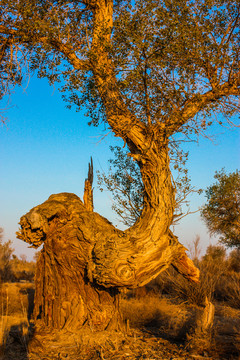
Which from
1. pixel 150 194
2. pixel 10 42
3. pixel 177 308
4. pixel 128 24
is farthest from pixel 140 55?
pixel 177 308

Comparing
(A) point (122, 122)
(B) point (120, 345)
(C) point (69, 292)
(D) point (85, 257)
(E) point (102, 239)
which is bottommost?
(B) point (120, 345)

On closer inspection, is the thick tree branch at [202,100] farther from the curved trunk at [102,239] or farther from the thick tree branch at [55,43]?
the thick tree branch at [55,43]

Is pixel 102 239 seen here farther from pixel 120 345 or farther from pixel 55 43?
pixel 55 43

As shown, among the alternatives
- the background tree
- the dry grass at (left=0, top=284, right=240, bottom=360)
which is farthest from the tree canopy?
the background tree

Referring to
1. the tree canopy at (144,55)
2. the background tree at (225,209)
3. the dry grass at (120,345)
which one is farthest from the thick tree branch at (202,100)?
the background tree at (225,209)

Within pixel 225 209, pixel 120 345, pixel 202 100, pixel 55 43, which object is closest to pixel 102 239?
pixel 120 345

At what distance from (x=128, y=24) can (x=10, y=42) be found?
310cm

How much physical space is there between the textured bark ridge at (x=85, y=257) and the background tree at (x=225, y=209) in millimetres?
12975

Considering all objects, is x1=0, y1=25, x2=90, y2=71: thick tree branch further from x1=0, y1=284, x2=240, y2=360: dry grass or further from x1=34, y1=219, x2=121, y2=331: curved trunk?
x1=0, y1=284, x2=240, y2=360: dry grass

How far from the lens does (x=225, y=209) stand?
65.3ft

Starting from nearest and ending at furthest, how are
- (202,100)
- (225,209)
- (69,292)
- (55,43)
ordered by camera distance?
(69,292) < (202,100) < (55,43) < (225,209)

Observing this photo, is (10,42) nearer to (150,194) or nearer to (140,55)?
(140,55)

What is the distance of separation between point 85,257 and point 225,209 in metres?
15.1

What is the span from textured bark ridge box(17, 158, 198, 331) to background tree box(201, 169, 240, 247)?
13.0 meters
